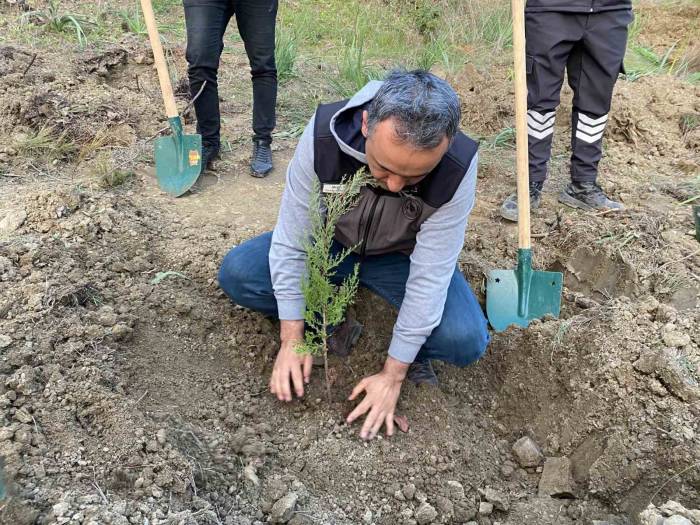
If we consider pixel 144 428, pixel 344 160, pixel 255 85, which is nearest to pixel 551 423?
pixel 344 160

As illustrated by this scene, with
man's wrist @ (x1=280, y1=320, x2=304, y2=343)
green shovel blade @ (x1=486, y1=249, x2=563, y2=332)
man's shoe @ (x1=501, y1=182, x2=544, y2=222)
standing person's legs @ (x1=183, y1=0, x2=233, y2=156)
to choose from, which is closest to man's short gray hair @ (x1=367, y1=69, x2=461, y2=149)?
man's wrist @ (x1=280, y1=320, x2=304, y2=343)

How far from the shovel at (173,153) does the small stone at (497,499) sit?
2.30 meters

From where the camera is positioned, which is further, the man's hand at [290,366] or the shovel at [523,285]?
the shovel at [523,285]

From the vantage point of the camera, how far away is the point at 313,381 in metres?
2.36

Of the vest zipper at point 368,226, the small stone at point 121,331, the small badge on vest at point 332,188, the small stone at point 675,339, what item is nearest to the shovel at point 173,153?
the small stone at point 121,331

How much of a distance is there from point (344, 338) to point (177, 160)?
1.65 metres

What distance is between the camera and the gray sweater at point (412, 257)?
6.64 ft

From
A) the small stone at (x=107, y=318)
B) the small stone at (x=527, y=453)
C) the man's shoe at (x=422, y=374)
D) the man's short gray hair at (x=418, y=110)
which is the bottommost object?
the small stone at (x=527, y=453)

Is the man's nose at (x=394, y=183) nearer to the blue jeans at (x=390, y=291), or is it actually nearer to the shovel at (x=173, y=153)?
the blue jeans at (x=390, y=291)

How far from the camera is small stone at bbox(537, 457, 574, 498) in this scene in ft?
6.69

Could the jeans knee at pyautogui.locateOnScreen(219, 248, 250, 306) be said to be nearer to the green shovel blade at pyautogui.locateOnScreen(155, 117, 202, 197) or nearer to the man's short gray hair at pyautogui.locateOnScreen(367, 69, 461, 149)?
the man's short gray hair at pyautogui.locateOnScreen(367, 69, 461, 149)

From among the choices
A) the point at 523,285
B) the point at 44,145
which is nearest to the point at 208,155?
the point at 44,145

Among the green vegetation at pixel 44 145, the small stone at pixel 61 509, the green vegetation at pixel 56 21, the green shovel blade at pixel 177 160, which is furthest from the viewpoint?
the green vegetation at pixel 56 21

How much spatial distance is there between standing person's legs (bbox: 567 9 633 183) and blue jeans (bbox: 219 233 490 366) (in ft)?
5.16
